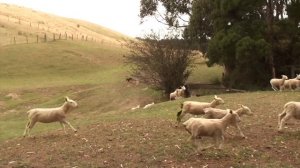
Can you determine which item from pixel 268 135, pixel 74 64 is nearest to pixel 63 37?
pixel 74 64

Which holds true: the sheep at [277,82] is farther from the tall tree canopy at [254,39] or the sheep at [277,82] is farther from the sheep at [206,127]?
the sheep at [206,127]

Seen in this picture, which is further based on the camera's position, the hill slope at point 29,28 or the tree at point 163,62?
the hill slope at point 29,28

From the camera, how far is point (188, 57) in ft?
134

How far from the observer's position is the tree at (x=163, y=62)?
38.9 metres

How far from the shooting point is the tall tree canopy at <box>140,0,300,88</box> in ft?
119

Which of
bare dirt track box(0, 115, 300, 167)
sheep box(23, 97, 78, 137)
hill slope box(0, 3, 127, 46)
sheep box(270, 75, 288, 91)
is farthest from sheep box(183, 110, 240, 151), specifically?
hill slope box(0, 3, 127, 46)

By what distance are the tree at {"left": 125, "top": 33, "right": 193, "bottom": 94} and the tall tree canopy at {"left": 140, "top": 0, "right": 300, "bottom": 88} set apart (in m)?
2.49

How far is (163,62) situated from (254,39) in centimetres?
721

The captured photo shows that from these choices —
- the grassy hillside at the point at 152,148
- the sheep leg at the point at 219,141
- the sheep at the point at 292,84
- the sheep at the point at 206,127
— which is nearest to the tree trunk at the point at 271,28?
the sheep at the point at 292,84

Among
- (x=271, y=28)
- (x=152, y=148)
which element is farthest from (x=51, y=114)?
(x=271, y=28)

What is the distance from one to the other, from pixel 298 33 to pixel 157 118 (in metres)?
21.3

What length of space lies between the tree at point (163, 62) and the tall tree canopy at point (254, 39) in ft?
8.17

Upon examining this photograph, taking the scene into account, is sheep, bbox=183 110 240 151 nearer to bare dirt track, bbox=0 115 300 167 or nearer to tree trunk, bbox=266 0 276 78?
bare dirt track, bbox=0 115 300 167

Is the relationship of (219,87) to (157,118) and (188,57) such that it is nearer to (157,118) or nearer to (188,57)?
(188,57)
